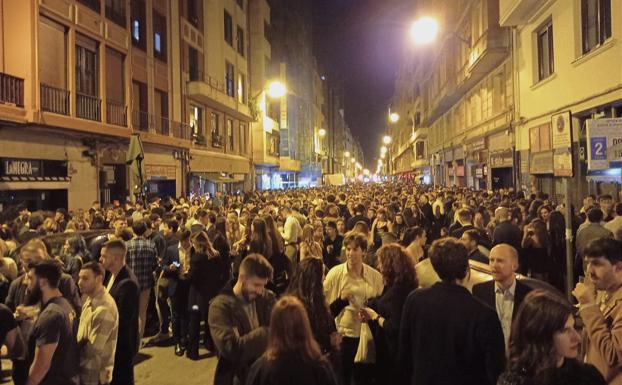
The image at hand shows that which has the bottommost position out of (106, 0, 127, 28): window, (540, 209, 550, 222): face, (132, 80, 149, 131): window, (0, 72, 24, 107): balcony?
(540, 209, 550, 222): face

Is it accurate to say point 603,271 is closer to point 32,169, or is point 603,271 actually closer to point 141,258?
point 141,258

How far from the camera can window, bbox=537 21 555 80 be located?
17734 mm

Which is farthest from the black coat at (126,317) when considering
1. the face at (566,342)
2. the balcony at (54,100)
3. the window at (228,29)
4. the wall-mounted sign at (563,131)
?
the window at (228,29)

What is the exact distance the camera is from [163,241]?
915cm

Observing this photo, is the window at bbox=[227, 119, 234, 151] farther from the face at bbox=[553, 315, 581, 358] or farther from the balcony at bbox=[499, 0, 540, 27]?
the face at bbox=[553, 315, 581, 358]

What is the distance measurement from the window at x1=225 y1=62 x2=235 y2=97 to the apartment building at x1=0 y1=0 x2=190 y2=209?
9.55 m

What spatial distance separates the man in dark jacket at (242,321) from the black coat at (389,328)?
1178mm

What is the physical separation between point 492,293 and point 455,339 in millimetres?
991

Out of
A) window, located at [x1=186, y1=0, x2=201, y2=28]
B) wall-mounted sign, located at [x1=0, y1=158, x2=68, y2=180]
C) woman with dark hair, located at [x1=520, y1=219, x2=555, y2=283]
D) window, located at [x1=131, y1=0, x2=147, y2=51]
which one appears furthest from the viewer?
window, located at [x1=186, y1=0, x2=201, y2=28]

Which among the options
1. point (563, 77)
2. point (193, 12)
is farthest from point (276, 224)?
point (193, 12)

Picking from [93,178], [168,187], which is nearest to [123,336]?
[93,178]

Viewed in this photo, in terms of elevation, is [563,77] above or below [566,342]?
above

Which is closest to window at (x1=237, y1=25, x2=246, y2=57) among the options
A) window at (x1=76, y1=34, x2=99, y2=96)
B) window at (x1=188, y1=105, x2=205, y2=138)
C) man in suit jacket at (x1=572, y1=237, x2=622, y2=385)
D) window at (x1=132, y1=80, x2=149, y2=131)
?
window at (x1=188, y1=105, x2=205, y2=138)

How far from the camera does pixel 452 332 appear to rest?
3.48 m
